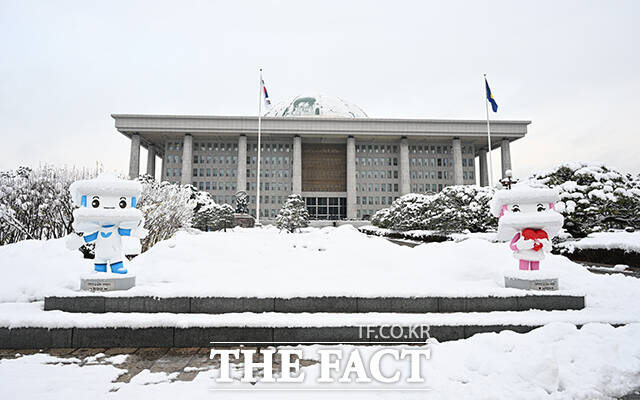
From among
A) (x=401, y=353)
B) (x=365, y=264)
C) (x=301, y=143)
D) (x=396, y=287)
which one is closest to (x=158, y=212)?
(x=365, y=264)

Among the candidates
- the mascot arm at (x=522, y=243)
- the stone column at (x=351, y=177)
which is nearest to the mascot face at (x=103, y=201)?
the mascot arm at (x=522, y=243)

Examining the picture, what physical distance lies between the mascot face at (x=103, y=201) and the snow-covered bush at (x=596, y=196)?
582 inches

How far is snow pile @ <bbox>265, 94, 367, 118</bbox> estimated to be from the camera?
78.0 meters

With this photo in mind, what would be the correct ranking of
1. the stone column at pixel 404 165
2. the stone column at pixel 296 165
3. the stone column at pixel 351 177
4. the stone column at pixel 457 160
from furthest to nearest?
1. the stone column at pixel 404 165
2. the stone column at pixel 457 160
3. the stone column at pixel 351 177
4. the stone column at pixel 296 165

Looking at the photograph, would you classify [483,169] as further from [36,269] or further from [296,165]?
[36,269]

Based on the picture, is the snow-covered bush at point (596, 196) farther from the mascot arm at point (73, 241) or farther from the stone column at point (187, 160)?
the stone column at point (187, 160)

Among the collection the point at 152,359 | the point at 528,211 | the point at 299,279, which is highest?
the point at 528,211

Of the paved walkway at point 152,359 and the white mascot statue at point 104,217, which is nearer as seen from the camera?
the paved walkway at point 152,359

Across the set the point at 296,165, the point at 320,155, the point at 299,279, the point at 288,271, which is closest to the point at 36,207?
the point at 288,271

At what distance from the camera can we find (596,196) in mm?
13438

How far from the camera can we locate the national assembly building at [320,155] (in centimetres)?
6406

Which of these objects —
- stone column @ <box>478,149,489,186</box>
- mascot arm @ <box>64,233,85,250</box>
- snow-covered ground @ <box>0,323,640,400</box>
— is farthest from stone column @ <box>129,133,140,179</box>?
stone column @ <box>478,149,489,186</box>

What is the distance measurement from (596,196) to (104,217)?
16675mm

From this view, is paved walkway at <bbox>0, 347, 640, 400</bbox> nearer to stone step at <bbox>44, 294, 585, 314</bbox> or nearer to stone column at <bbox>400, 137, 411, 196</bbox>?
stone step at <bbox>44, 294, 585, 314</bbox>
